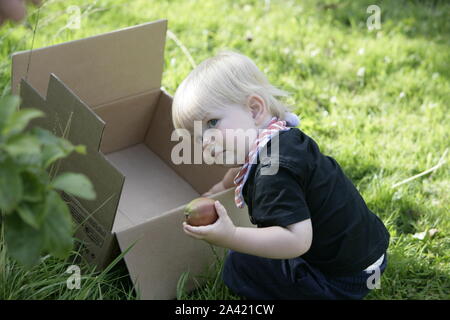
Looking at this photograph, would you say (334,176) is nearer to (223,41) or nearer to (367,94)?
(367,94)

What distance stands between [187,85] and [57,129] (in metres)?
0.36

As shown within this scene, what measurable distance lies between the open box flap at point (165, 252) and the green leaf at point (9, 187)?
1.58 feet

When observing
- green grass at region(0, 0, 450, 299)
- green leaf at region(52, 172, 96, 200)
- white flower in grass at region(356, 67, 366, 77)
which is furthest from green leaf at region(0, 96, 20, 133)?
white flower in grass at region(356, 67, 366, 77)

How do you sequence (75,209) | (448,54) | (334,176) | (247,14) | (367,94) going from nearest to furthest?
(334,176) < (75,209) < (367,94) < (448,54) < (247,14)

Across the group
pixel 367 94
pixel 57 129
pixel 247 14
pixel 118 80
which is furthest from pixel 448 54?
pixel 57 129

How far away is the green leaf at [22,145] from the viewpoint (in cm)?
95

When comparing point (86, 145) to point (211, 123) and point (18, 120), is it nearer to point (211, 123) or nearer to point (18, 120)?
point (211, 123)

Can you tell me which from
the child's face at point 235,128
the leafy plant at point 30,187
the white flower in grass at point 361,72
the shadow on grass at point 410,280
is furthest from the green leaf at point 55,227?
the white flower in grass at point 361,72

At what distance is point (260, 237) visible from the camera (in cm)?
141

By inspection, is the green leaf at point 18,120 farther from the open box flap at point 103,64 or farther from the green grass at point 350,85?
the open box flap at point 103,64

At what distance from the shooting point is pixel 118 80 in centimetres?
205

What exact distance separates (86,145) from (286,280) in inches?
23.1

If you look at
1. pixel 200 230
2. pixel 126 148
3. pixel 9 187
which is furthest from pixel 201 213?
pixel 126 148

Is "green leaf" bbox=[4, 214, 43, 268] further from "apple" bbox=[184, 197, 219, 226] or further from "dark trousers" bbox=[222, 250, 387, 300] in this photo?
"dark trousers" bbox=[222, 250, 387, 300]
